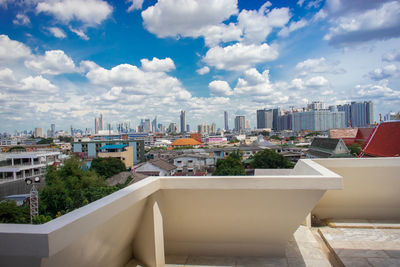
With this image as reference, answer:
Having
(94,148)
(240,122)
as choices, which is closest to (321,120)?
(240,122)

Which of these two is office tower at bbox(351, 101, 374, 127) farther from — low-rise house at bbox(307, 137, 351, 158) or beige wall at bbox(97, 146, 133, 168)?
beige wall at bbox(97, 146, 133, 168)

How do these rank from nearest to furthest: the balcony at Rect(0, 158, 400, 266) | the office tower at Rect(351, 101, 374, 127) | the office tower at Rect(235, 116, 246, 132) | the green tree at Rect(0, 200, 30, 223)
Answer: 1. the balcony at Rect(0, 158, 400, 266)
2. the green tree at Rect(0, 200, 30, 223)
3. the office tower at Rect(351, 101, 374, 127)
4. the office tower at Rect(235, 116, 246, 132)

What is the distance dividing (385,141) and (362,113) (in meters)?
103

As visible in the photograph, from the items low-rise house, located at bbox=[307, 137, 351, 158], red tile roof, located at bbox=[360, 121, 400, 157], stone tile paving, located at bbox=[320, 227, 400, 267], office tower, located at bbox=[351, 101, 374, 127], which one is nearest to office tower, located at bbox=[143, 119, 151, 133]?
office tower, located at bbox=[351, 101, 374, 127]

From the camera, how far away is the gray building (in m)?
98.1

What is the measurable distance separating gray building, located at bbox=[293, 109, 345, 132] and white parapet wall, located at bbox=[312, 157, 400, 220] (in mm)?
102846

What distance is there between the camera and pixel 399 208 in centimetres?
352

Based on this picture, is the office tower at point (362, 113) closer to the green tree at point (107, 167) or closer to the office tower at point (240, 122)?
the office tower at point (240, 122)

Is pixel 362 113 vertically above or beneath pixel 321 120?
above

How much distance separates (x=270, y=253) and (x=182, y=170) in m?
25.0

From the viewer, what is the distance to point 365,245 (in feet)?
9.45

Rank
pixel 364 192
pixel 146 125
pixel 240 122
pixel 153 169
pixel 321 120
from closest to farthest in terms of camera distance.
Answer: pixel 364 192
pixel 153 169
pixel 321 120
pixel 240 122
pixel 146 125

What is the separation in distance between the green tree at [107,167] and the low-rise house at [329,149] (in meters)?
19.1

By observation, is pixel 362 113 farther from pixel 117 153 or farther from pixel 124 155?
pixel 117 153
